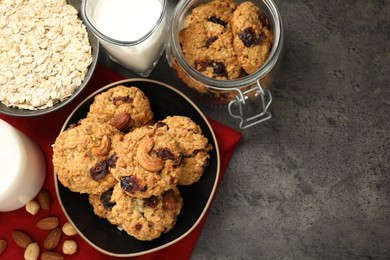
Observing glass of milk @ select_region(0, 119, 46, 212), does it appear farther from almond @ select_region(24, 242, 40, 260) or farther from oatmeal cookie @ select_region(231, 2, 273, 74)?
oatmeal cookie @ select_region(231, 2, 273, 74)

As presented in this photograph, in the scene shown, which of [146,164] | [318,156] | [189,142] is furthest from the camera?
[318,156]

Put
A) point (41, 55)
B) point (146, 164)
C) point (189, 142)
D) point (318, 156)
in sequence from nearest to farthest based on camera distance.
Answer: point (146, 164)
point (189, 142)
point (41, 55)
point (318, 156)

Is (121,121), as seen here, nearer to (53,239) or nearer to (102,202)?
(102,202)

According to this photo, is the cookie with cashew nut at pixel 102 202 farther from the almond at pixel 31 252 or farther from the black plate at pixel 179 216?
the almond at pixel 31 252

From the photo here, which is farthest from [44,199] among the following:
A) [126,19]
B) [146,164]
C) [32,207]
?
[126,19]

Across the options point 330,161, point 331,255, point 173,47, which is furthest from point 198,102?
point 331,255

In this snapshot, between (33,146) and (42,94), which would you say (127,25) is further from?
(33,146)
